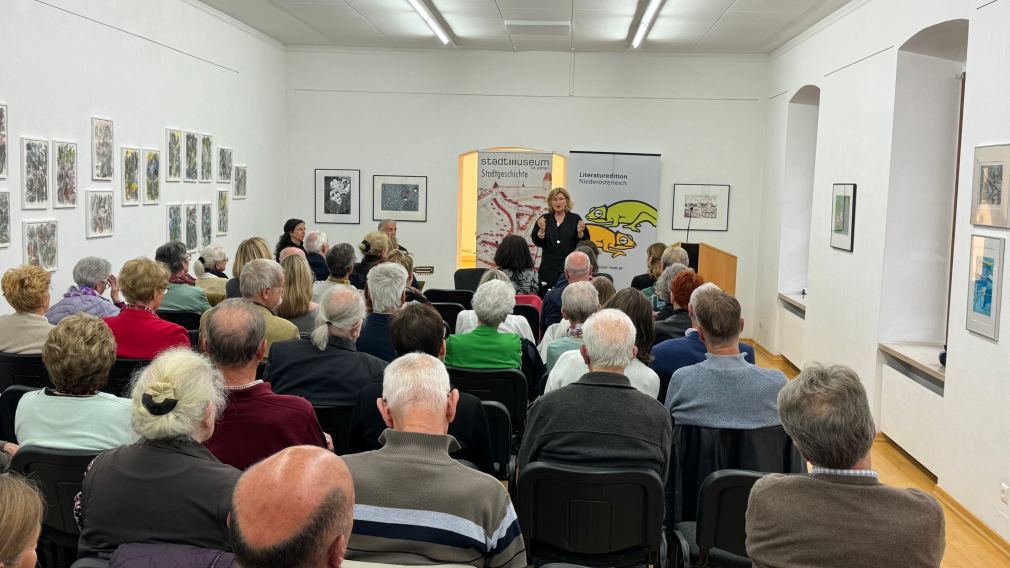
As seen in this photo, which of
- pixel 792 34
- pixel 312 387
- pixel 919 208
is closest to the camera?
pixel 312 387

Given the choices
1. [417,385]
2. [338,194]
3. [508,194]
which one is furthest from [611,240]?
[417,385]

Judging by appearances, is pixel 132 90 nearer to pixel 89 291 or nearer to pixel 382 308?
pixel 89 291

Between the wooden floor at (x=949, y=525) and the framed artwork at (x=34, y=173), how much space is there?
20.7 ft

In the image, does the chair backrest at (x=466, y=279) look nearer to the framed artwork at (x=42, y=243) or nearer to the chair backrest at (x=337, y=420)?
the framed artwork at (x=42, y=243)

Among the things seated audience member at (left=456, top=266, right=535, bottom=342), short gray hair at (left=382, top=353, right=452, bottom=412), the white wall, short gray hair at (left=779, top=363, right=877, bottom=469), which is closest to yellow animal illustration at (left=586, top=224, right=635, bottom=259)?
the white wall

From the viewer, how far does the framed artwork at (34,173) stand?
261 inches

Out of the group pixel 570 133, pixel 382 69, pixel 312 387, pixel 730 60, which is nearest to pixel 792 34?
pixel 730 60

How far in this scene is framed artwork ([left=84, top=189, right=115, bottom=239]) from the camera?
765cm

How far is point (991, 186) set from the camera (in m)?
5.62

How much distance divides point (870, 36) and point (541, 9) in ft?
11.0

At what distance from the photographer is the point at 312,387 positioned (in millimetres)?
4082

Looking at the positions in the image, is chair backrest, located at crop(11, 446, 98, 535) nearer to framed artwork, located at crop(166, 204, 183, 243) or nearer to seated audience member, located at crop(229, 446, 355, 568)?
seated audience member, located at crop(229, 446, 355, 568)

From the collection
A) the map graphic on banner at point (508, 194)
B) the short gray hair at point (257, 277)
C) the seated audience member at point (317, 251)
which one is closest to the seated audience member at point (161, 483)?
the short gray hair at point (257, 277)

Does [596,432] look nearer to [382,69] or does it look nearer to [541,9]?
[541,9]
